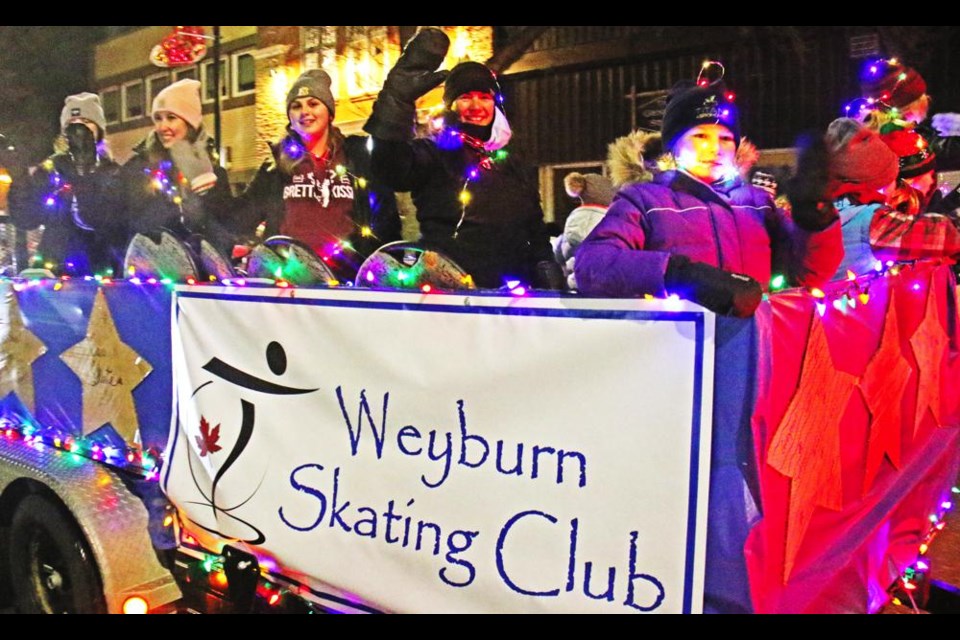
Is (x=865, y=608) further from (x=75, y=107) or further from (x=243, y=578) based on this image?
(x=75, y=107)

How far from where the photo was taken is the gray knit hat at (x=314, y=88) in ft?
13.6

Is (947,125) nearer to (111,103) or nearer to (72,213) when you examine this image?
(111,103)

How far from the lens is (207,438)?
2773 mm

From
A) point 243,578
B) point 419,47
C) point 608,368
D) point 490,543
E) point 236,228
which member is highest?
point 419,47

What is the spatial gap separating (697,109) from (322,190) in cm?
228

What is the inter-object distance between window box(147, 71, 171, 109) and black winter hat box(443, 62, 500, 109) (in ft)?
7.25

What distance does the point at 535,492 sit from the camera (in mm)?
2062

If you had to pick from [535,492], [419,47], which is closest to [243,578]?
[535,492]

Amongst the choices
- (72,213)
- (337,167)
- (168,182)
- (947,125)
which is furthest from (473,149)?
(947,125)

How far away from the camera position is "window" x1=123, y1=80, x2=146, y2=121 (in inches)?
196

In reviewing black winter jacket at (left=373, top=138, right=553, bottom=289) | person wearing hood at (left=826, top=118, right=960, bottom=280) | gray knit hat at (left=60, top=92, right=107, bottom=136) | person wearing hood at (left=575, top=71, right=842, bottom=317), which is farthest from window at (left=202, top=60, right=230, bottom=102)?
person wearing hood at (left=826, top=118, right=960, bottom=280)

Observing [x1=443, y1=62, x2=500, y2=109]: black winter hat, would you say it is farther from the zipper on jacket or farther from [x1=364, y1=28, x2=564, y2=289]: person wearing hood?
the zipper on jacket

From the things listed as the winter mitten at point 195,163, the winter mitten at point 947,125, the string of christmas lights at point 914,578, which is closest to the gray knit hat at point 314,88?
the winter mitten at point 195,163

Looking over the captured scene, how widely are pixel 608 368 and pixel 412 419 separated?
24.1 inches
